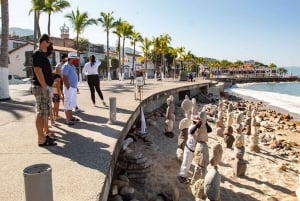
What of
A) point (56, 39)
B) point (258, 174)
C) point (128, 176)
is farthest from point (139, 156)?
point (56, 39)

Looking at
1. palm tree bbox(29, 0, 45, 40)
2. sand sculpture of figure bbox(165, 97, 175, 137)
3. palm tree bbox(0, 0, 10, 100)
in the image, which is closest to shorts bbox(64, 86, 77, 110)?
sand sculpture of figure bbox(165, 97, 175, 137)

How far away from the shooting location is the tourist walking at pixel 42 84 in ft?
15.8

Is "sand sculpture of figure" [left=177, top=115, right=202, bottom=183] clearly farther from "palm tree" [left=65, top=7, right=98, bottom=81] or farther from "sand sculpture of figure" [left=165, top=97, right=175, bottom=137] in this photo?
"palm tree" [left=65, top=7, right=98, bottom=81]

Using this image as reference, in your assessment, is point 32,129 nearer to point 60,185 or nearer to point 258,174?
point 60,185

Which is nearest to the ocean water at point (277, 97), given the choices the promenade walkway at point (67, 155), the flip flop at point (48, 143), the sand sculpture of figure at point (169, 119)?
the sand sculpture of figure at point (169, 119)

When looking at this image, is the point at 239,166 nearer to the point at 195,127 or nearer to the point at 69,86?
the point at 195,127

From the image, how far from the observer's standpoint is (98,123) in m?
6.77

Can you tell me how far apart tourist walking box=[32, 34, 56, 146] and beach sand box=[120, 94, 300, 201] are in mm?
2203

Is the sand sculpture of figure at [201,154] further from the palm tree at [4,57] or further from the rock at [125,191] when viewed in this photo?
the palm tree at [4,57]

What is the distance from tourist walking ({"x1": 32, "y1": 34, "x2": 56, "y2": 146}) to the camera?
4.83 metres

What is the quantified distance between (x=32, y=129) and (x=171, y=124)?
550cm

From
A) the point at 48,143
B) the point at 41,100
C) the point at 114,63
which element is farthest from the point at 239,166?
the point at 114,63

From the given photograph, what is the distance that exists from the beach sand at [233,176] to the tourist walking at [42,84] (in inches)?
86.7

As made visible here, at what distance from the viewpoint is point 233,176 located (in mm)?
7426
